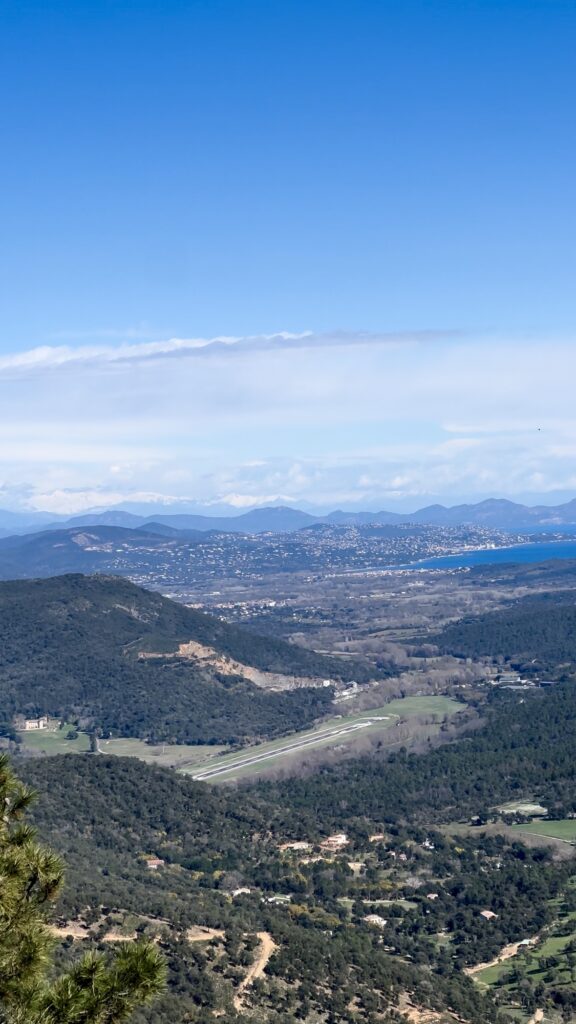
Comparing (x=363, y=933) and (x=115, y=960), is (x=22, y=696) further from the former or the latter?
(x=115, y=960)

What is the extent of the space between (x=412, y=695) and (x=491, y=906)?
6593cm

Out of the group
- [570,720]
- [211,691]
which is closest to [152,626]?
[211,691]

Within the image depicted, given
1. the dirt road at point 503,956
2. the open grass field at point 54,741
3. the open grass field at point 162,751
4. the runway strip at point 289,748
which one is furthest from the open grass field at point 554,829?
the open grass field at point 54,741

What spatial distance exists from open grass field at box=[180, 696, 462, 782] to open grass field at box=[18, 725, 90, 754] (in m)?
10.5

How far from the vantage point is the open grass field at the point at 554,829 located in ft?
221

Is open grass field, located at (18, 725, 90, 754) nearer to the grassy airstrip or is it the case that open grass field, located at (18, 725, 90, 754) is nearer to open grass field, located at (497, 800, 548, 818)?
the grassy airstrip

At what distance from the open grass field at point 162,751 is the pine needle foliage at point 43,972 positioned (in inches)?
3080

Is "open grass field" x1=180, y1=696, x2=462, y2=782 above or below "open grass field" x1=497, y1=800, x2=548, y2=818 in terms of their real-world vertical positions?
above

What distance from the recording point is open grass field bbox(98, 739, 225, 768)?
309ft

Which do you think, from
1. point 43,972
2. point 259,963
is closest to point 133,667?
point 259,963

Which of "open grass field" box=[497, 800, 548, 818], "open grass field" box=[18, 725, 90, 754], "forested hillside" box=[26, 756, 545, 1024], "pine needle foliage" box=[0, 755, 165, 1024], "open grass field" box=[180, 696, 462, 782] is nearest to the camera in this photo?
"pine needle foliage" box=[0, 755, 165, 1024]

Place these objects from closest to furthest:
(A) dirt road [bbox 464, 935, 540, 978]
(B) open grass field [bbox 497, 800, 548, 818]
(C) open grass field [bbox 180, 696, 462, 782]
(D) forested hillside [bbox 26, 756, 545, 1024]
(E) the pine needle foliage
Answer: (E) the pine needle foliage, (D) forested hillside [bbox 26, 756, 545, 1024], (A) dirt road [bbox 464, 935, 540, 978], (B) open grass field [bbox 497, 800, 548, 818], (C) open grass field [bbox 180, 696, 462, 782]

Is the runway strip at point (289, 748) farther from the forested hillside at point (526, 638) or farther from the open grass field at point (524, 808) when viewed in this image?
the forested hillside at point (526, 638)

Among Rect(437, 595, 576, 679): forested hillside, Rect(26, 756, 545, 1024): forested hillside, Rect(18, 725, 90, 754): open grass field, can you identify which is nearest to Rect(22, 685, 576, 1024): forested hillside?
Rect(26, 756, 545, 1024): forested hillside
